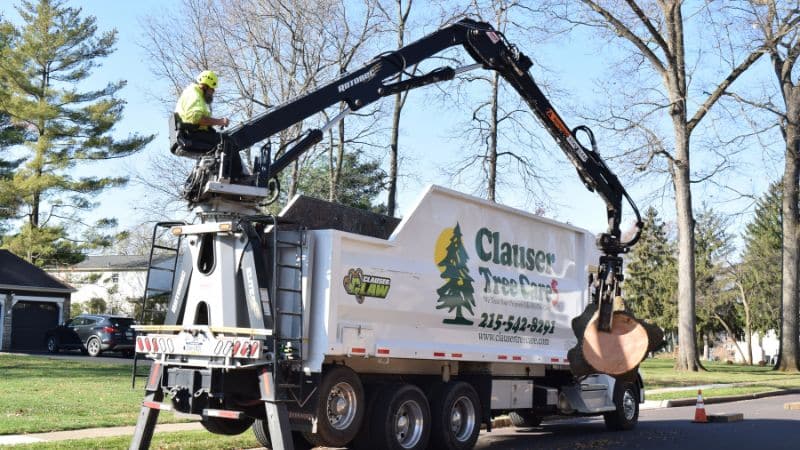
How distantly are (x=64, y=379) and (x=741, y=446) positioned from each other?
14569 millimetres

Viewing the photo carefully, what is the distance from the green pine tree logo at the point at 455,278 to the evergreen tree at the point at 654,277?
6397cm

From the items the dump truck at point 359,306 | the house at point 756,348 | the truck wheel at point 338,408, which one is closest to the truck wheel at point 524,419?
the dump truck at point 359,306

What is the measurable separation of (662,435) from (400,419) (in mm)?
5498

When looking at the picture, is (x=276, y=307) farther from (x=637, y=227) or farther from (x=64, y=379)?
(x=64, y=379)

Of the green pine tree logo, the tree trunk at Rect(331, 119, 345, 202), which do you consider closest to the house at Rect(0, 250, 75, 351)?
the tree trunk at Rect(331, 119, 345, 202)

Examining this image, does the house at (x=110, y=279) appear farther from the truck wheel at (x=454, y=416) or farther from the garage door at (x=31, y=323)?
the truck wheel at (x=454, y=416)

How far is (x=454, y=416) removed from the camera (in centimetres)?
1120

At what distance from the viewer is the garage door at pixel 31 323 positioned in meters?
38.8

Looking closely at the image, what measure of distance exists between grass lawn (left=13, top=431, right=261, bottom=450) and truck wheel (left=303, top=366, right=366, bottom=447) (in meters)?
2.00

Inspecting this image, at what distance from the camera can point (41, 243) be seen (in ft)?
151

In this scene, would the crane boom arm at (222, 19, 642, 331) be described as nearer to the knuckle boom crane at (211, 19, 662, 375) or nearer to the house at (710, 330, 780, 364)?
the knuckle boom crane at (211, 19, 662, 375)

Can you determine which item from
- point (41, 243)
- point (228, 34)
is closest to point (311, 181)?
point (228, 34)

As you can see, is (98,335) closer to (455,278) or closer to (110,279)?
(110,279)

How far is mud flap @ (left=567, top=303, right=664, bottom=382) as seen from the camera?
31.6 ft
